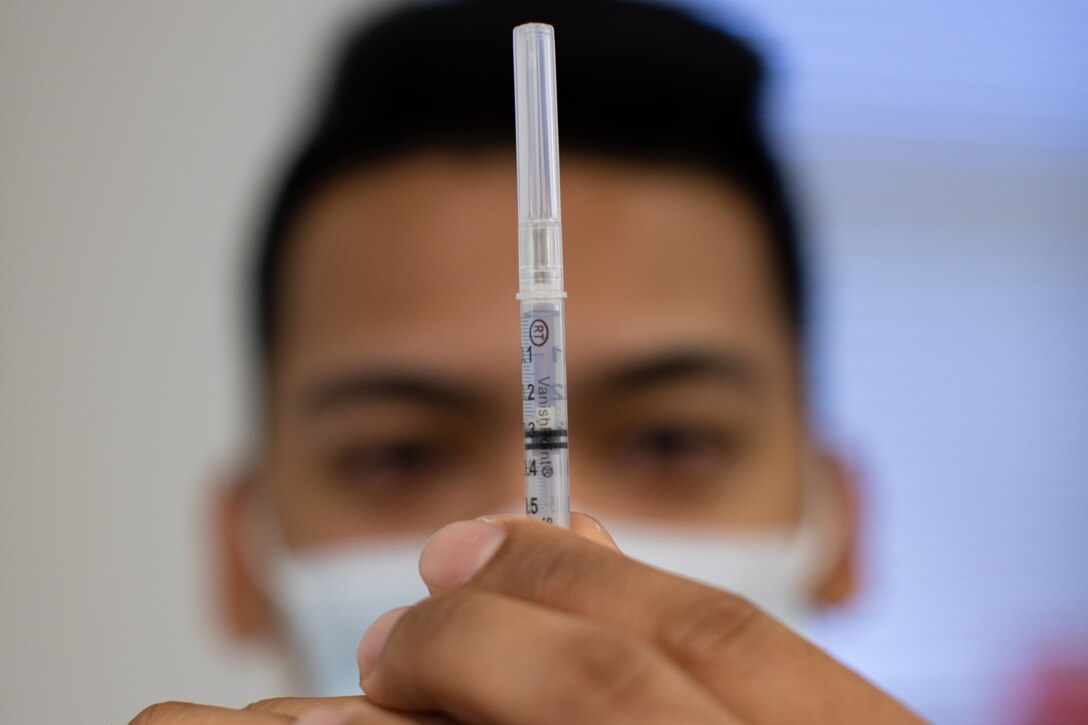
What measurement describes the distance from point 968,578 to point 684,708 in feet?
3.94

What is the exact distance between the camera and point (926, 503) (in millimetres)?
1380

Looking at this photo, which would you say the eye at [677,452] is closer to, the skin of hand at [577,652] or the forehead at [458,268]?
the forehead at [458,268]

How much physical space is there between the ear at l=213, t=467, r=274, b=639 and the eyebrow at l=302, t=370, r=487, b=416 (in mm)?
132

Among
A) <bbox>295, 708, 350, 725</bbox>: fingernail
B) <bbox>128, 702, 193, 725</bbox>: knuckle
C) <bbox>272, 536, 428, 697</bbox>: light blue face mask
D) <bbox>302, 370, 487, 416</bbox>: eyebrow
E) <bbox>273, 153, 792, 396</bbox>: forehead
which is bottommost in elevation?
<bbox>272, 536, 428, 697</bbox>: light blue face mask

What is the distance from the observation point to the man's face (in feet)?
3.88

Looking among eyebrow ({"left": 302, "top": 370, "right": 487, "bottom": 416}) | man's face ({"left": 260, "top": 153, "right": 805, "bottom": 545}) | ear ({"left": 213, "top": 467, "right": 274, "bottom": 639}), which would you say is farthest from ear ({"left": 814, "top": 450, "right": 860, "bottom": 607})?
ear ({"left": 213, "top": 467, "right": 274, "bottom": 639})

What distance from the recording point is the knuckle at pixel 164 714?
1.54 feet

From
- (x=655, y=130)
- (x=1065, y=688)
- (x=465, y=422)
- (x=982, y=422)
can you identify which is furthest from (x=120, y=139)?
(x=1065, y=688)

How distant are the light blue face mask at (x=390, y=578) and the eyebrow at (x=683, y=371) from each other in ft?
0.56

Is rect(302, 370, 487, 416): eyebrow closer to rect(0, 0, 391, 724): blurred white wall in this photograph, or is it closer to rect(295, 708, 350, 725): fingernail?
rect(0, 0, 391, 724): blurred white wall

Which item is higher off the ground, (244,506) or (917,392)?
(917,392)

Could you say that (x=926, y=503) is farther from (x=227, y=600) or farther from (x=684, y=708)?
(x=684, y=708)

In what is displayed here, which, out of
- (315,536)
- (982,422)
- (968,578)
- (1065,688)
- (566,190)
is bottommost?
(1065,688)

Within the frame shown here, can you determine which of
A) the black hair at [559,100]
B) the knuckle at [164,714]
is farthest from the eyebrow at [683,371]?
the knuckle at [164,714]
